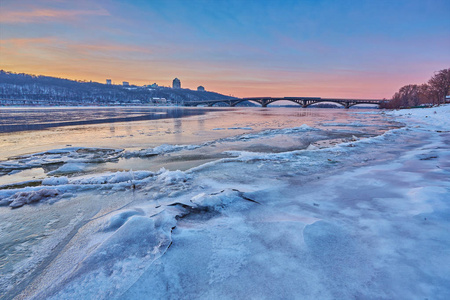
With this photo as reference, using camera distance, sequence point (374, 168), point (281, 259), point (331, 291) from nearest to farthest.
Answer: point (331, 291)
point (281, 259)
point (374, 168)

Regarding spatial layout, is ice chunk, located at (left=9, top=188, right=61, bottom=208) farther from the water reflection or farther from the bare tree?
the bare tree

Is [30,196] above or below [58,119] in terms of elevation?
below

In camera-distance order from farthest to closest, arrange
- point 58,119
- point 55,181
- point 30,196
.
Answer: point 58,119
point 55,181
point 30,196

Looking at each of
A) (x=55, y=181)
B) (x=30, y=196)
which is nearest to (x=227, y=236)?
(x=30, y=196)

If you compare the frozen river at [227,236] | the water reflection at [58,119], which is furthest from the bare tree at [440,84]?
the frozen river at [227,236]

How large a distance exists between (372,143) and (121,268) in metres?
11.1

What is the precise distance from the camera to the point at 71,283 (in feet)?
6.07

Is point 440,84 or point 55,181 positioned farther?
point 440,84

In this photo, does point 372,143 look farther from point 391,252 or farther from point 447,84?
point 447,84

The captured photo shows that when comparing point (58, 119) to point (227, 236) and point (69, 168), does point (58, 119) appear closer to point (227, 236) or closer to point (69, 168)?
point (69, 168)

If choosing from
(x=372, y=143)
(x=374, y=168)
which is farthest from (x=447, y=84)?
(x=374, y=168)

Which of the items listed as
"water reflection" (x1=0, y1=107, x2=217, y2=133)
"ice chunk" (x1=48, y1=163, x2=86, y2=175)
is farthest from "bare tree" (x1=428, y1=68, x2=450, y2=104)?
"ice chunk" (x1=48, y1=163, x2=86, y2=175)

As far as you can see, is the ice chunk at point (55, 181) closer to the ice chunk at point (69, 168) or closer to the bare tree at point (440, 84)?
the ice chunk at point (69, 168)

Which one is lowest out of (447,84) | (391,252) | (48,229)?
(48,229)
